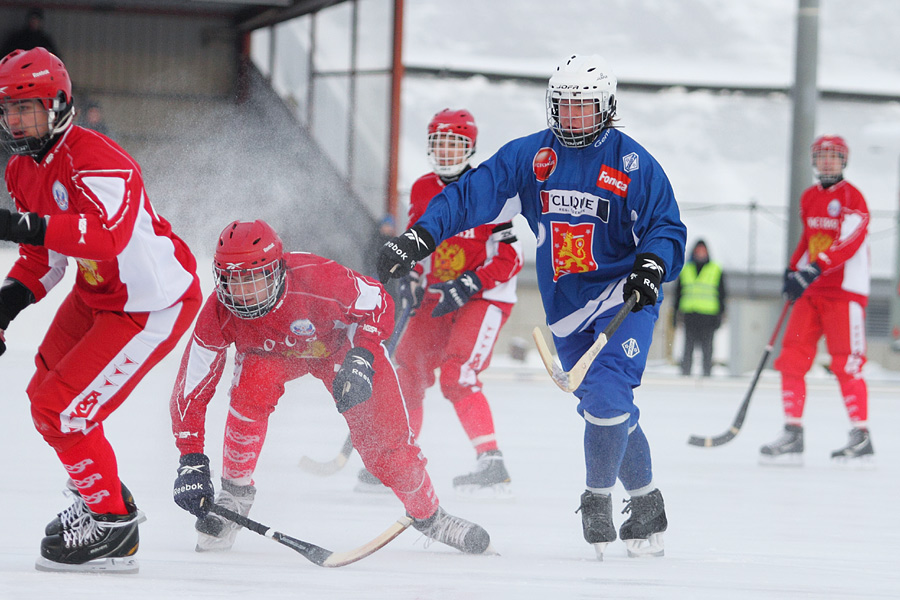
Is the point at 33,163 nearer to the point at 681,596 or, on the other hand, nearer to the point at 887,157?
the point at 681,596

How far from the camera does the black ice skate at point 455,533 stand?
10.2 ft

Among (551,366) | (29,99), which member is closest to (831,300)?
(551,366)

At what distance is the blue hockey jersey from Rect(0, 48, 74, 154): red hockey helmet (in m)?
0.97

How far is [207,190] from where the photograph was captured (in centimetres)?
870

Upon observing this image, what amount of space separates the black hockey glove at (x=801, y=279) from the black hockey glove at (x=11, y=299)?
141 inches

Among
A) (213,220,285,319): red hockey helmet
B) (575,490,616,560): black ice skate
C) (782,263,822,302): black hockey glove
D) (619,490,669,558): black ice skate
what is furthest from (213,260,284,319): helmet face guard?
(782,263,822,302): black hockey glove

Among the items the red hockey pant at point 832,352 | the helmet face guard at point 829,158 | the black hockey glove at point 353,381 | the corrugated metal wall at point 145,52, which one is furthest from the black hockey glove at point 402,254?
the corrugated metal wall at point 145,52

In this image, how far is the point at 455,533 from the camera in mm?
3105

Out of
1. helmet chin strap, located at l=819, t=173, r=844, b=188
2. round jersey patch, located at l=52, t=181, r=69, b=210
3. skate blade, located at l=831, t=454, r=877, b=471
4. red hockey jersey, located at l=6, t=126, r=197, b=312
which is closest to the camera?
red hockey jersey, located at l=6, t=126, r=197, b=312

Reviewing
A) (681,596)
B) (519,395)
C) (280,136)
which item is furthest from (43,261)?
(280,136)

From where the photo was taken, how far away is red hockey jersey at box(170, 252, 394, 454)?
9.69 ft

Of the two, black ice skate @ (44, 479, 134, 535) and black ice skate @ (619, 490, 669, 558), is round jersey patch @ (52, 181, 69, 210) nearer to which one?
black ice skate @ (44, 479, 134, 535)

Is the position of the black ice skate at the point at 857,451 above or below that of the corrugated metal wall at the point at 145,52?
below

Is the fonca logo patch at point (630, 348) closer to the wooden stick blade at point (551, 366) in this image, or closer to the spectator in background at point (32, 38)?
the wooden stick blade at point (551, 366)
